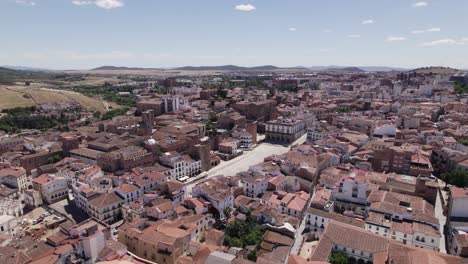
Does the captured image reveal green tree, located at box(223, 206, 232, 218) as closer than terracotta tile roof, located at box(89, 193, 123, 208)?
No

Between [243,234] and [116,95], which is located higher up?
[116,95]

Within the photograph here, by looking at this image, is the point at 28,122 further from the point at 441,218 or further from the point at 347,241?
the point at 441,218

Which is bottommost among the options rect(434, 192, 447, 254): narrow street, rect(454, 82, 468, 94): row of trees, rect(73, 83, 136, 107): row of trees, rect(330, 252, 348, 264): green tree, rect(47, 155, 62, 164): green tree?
rect(434, 192, 447, 254): narrow street

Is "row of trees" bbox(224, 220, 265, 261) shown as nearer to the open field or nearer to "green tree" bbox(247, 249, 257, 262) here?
"green tree" bbox(247, 249, 257, 262)

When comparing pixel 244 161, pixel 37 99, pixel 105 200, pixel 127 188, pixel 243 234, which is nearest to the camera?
pixel 243 234

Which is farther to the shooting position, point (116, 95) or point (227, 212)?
point (116, 95)

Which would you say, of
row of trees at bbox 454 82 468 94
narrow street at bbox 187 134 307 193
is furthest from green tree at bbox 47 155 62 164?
row of trees at bbox 454 82 468 94

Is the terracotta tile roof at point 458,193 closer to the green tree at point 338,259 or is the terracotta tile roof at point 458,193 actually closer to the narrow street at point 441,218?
the narrow street at point 441,218

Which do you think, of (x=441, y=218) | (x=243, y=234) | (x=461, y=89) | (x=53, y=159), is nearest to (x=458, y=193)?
(x=441, y=218)

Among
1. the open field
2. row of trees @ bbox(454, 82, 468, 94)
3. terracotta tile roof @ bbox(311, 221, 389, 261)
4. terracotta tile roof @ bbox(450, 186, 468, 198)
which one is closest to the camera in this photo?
terracotta tile roof @ bbox(311, 221, 389, 261)

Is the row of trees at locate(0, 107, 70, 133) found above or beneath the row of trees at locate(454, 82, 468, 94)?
beneath

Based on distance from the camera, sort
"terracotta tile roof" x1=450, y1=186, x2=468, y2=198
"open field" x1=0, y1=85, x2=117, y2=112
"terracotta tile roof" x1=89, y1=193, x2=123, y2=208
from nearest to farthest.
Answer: "terracotta tile roof" x1=450, y1=186, x2=468, y2=198
"terracotta tile roof" x1=89, y1=193, x2=123, y2=208
"open field" x1=0, y1=85, x2=117, y2=112
